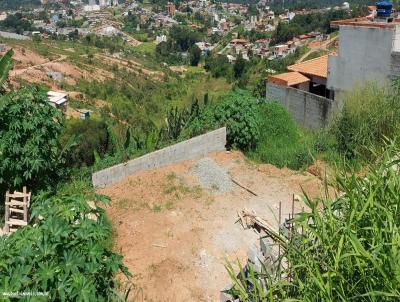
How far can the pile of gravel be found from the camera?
29.9 ft

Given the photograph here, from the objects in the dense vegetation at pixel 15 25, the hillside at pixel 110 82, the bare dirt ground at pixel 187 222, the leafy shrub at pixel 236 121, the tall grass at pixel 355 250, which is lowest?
the hillside at pixel 110 82

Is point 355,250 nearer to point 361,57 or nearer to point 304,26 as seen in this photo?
point 361,57

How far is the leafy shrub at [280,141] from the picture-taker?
399 inches

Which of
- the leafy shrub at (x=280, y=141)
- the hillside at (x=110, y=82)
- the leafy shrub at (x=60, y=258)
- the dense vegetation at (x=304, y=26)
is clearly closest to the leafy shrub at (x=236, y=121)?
Answer: the leafy shrub at (x=280, y=141)

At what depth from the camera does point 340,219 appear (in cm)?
291

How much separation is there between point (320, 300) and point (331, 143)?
8277mm

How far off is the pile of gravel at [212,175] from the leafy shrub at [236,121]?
94cm

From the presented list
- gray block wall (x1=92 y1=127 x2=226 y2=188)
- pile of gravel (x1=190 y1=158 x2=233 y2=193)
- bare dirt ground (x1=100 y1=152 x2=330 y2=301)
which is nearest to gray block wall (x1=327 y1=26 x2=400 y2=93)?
bare dirt ground (x1=100 y1=152 x2=330 y2=301)

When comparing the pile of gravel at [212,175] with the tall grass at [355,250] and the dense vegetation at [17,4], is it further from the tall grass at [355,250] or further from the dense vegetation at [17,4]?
the dense vegetation at [17,4]

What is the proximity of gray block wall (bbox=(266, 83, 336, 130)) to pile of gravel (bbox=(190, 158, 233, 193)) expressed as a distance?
3.62 m

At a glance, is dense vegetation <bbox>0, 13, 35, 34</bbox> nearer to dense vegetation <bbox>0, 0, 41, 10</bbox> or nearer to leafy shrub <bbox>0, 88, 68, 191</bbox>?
dense vegetation <bbox>0, 0, 41, 10</bbox>

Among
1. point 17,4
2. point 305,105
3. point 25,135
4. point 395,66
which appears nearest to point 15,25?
point 17,4

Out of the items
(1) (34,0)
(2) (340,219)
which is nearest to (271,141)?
(2) (340,219)

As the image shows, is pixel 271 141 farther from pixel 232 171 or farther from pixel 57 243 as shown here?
pixel 57 243
